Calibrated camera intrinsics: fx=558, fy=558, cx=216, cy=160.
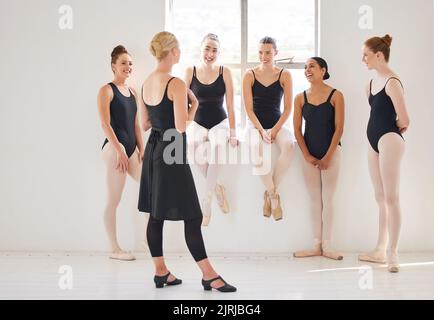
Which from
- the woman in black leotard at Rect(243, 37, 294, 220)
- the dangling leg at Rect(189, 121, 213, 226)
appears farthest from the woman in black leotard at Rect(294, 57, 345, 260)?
the dangling leg at Rect(189, 121, 213, 226)

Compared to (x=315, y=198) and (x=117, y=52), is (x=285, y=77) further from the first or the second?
(x=117, y=52)

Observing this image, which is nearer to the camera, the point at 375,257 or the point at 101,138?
the point at 375,257

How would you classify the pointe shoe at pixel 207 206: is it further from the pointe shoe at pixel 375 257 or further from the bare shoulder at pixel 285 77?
the pointe shoe at pixel 375 257

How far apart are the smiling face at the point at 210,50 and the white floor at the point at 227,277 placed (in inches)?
67.1

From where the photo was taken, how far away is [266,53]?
4.78 meters

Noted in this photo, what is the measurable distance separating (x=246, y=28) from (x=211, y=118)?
1.02m

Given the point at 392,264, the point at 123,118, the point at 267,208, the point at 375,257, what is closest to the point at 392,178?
A: the point at 392,264

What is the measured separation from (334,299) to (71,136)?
2.80 m

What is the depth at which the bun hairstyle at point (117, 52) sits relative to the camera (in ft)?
15.3

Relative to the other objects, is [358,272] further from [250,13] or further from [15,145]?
[15,145]

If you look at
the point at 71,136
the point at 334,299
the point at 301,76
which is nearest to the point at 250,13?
the point at 301,76

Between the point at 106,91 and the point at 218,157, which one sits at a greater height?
the point at 106,91

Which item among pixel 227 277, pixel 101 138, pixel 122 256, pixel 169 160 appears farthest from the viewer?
pixel 101 138

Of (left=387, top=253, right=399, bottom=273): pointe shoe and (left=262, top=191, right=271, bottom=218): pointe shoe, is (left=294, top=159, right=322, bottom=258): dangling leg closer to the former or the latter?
(left=262, top=191, right=271, bottom=218): pointe shoe
